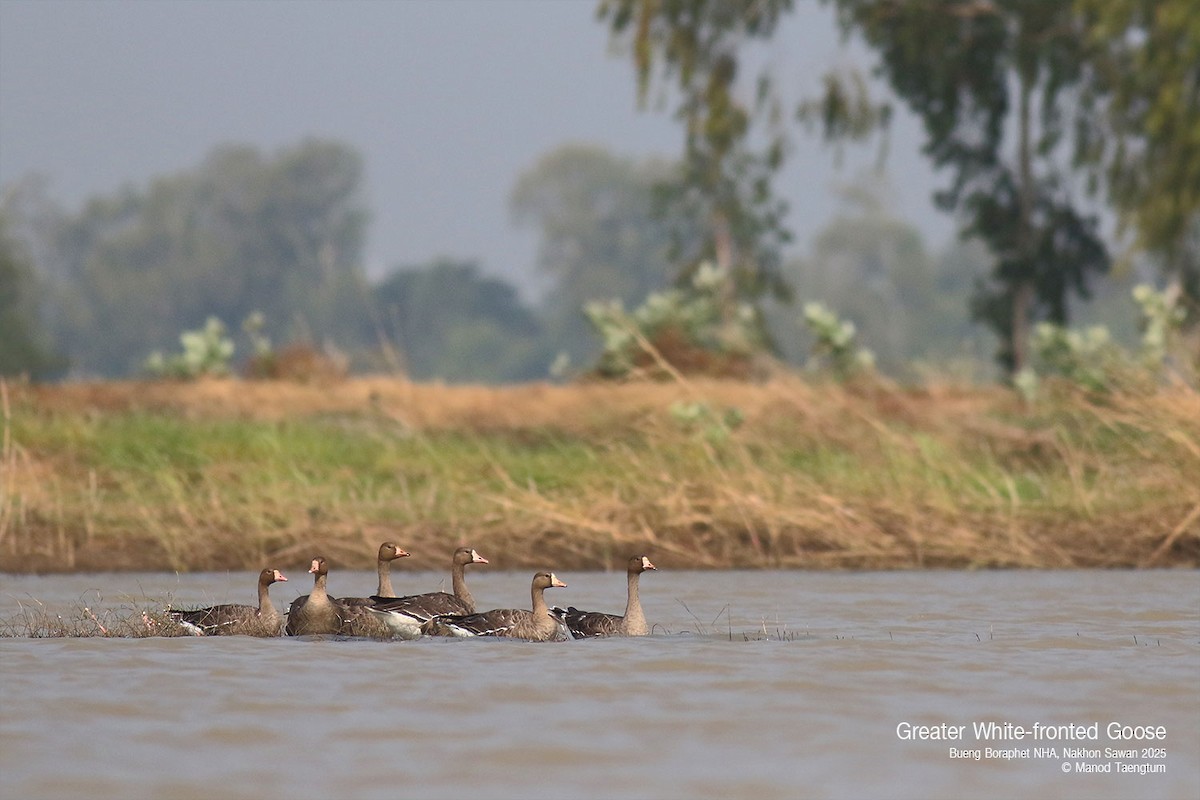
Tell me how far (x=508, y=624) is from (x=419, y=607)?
60cm

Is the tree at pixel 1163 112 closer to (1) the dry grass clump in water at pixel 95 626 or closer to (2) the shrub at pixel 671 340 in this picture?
(2) the shrub at pixel 671 340

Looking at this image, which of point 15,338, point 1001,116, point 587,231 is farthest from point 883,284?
point 1001,116

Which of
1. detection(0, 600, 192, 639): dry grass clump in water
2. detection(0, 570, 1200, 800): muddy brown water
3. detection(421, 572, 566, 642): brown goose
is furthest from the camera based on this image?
detection(421, 572, 566, 642): brown goose

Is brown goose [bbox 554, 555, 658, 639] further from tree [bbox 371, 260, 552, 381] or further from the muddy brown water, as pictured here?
tree [bbox 371, 260, 552, 381]

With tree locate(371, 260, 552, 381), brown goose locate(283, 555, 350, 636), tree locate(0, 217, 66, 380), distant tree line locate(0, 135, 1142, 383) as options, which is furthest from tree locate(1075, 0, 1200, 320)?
tree locate(371, 260, 552, 381)

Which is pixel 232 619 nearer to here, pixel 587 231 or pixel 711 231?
pixel 711 231

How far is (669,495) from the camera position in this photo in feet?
50.5

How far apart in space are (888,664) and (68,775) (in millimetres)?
4047

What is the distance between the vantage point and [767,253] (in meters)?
41.5

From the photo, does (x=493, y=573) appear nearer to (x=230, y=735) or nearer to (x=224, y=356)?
(x=230, y=735)

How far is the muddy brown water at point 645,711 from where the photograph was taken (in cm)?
662

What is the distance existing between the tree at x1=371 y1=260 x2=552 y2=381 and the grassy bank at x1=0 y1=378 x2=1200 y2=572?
6861cm

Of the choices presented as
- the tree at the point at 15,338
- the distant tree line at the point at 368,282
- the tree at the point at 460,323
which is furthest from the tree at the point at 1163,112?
the tree at the point at 460,323

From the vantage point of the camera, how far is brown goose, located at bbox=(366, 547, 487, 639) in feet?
34.1
